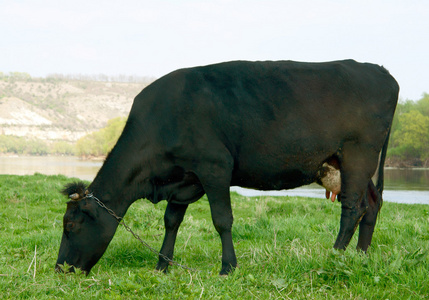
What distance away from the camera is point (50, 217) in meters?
9.57

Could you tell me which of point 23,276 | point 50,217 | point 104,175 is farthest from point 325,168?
point 50,217

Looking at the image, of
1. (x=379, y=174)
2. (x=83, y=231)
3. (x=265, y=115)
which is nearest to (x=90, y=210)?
(x=83, y=231)

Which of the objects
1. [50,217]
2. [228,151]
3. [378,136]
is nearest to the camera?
[228,151]

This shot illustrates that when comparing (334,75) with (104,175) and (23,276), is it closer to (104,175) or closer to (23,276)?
(104,175)

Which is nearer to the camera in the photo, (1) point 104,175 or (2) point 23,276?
(2) point 23,276

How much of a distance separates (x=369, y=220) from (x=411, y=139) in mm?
60962

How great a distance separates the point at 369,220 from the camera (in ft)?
18.5

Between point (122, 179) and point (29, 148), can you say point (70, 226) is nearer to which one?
point (122, 179)

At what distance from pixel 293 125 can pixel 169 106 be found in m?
1.49

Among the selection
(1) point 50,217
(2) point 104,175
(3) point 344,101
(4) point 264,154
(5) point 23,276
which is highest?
(3) point 344,101

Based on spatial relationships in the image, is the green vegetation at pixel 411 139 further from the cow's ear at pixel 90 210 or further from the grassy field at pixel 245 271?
the cow's ear at pixel 90 210

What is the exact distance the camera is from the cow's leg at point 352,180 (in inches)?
204

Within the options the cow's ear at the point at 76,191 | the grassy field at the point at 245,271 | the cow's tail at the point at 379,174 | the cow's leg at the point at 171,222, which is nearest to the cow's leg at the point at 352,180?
the grassy field at the point at 245,271

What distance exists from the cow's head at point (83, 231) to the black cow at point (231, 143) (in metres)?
0.01
